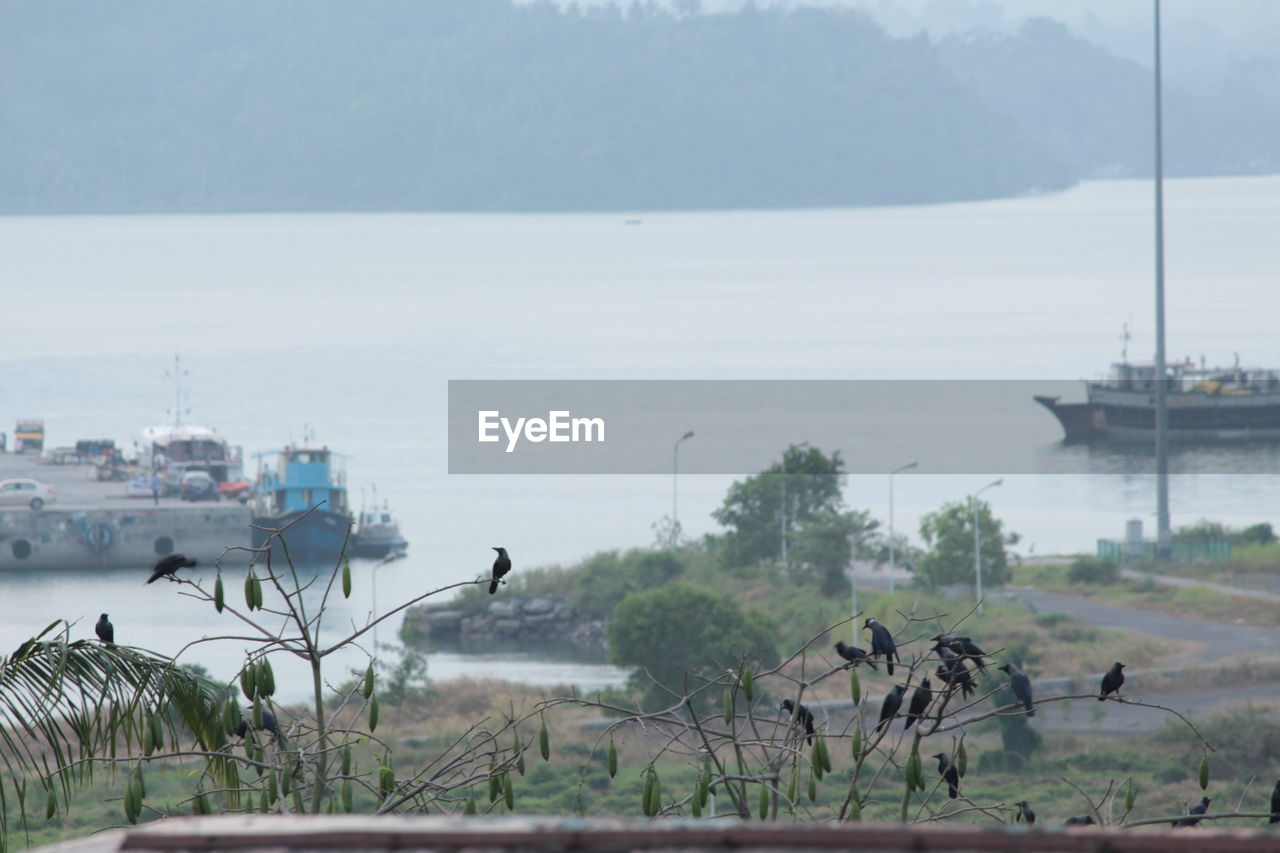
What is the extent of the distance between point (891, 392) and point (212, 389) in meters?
35.9

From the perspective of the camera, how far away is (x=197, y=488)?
59031 millimetres

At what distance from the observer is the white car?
190 feet

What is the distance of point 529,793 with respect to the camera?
24516mm

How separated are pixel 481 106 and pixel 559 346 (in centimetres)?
9160

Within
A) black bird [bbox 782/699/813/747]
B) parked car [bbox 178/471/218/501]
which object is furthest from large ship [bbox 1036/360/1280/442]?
black bird [bbox 782/699/813/747]

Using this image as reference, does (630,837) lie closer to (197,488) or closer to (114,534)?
(114,534)

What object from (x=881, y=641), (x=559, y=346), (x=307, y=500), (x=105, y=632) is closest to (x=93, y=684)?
(x=105, y=632)

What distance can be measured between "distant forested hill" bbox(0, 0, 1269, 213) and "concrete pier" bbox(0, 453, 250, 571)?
133m

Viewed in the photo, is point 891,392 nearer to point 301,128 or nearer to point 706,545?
point 706,545

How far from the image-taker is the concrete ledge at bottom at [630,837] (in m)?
2.53

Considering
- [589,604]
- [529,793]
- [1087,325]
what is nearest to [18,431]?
[589,604]

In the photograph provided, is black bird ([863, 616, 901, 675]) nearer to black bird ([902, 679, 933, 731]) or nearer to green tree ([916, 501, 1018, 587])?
black bird ([902, 679, 933, 731])

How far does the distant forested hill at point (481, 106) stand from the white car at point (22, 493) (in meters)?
129

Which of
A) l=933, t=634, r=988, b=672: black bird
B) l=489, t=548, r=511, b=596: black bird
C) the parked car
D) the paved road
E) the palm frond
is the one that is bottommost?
the paved road
